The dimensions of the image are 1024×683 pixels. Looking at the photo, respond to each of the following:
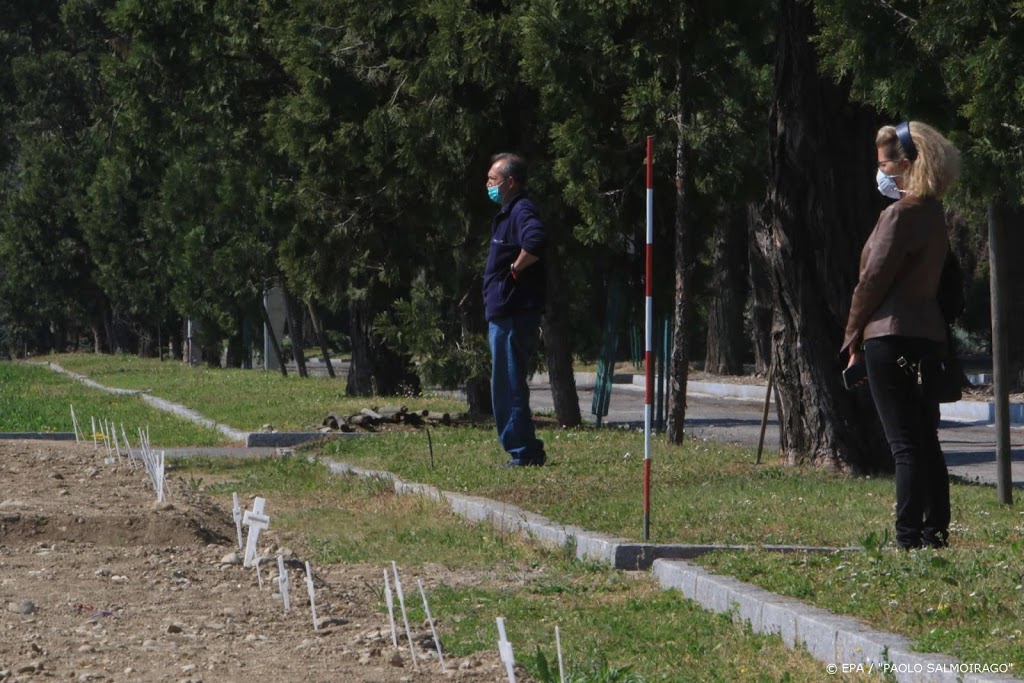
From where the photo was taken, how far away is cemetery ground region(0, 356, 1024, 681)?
5793 mm

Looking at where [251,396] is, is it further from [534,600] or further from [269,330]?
[534,600]

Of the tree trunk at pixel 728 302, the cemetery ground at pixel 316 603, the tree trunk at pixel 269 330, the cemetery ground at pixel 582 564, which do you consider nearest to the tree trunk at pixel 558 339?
the cemetery ground at pixel 582 564

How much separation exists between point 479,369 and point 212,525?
27.7ft

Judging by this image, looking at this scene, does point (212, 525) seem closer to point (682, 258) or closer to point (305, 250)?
point (682, 258)

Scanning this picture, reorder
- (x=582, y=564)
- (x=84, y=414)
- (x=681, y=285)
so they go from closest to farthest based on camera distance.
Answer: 1. (x=582, y=564)
2. (x=681, y=285)
3. (x=84, y=414)

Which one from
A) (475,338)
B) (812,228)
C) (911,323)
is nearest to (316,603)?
(911,323)

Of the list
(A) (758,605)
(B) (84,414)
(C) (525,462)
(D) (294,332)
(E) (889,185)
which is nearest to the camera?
(A) (758,605)

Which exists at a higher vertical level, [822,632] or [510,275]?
[510,275]

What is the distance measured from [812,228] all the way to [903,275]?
4.62 meters

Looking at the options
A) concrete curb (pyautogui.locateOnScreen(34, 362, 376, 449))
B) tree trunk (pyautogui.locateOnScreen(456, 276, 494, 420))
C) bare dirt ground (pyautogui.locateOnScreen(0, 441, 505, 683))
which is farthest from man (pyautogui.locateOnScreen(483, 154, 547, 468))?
tree trunk (pyautogui.locateOnScreen(456, 276, 494, 420))

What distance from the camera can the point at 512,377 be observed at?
37.3 ft

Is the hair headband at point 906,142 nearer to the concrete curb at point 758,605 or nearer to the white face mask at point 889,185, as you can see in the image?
the white face mask at point 889,185

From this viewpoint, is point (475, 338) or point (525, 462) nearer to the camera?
point (525, 462)

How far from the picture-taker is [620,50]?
1490 centimetres
